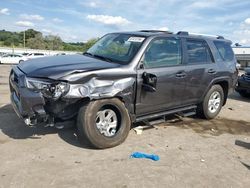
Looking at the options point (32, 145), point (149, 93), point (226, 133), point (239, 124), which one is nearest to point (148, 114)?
point (149, 93)

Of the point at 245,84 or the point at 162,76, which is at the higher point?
the point at 162,76

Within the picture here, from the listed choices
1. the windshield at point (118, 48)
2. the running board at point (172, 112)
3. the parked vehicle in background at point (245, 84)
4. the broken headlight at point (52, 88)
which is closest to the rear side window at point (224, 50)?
the running board at point (172, 112)

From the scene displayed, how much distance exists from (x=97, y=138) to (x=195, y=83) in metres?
2.67

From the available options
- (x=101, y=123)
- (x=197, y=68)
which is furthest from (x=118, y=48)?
(x=197, y=68)

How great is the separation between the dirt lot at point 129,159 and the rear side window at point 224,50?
75.5 inches

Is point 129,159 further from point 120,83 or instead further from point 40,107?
point 40,107

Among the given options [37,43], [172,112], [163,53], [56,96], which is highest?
[37,43]

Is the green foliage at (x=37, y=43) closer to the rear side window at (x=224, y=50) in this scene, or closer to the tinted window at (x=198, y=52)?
the rear side window at (x=224, y=50)

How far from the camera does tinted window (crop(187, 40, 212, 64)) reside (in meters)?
5.98

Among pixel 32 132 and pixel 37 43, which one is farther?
pixel 37 43

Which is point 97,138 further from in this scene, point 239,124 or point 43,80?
point 239,124

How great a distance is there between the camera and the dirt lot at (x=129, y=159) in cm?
360

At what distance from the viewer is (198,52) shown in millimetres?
6246

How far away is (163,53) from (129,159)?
2194 millimetres
